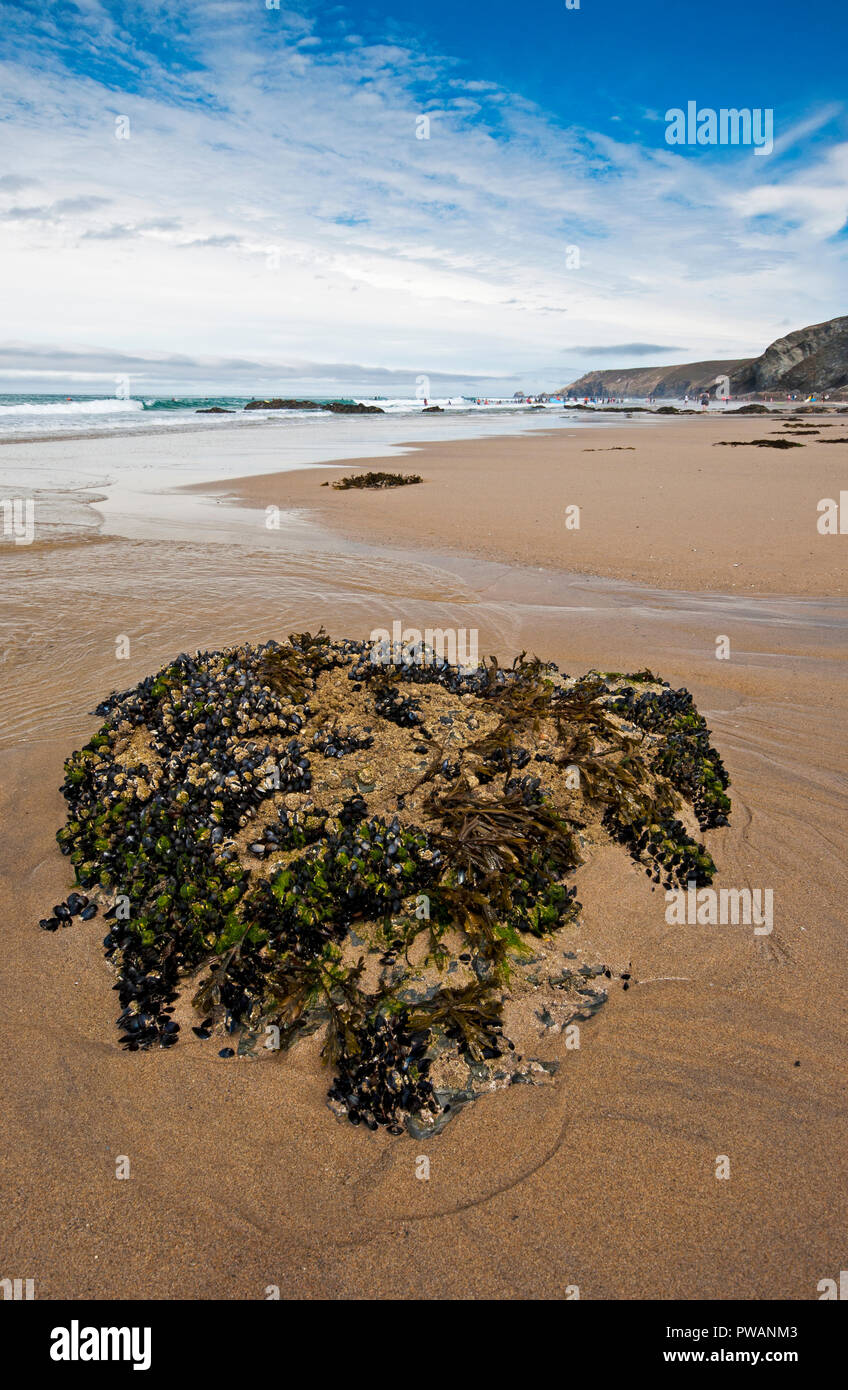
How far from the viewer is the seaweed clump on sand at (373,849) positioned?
127 inches

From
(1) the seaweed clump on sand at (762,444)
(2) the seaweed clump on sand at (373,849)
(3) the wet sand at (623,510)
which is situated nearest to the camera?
(2) the seaweed clump on sand at (373,849)

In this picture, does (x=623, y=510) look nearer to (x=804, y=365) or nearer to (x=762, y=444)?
(x=762, y=444)

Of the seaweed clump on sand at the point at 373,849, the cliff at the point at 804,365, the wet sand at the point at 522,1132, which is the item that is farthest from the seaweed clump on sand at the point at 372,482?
the cliff at the point at 804,365

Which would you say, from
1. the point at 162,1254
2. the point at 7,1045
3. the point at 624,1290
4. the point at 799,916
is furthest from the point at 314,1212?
the point at 799,916

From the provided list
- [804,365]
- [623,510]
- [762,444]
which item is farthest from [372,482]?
[804,365]

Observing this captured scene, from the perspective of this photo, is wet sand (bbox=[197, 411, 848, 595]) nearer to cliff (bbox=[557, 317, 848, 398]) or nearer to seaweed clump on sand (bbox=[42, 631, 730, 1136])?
seaweed clump on sand (bbox=[42, 631, 730, 1136])

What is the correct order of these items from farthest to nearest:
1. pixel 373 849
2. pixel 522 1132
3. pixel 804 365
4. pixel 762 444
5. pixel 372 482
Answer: pixel 804 365 → pixel 762 444 → pixel 372 482 → pixel 373 849 → pixel 522 1132

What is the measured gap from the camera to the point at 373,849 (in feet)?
→ 12.6

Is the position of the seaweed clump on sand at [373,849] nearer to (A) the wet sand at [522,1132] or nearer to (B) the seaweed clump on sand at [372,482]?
(A) the wet sand at [522,1132]

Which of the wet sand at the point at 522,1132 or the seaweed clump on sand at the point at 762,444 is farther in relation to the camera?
the seaweed clump on sand at the point at 762,444

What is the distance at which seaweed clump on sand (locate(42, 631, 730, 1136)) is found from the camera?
3234 mm

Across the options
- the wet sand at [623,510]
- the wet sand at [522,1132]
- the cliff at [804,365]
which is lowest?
the wet sand at [522,1132]
